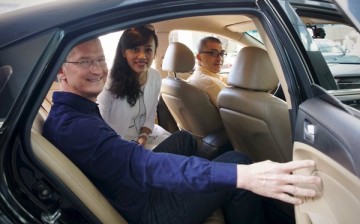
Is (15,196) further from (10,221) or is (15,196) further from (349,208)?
(349,208)

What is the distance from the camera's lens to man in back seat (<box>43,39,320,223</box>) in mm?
1069

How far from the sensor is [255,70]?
1.85m

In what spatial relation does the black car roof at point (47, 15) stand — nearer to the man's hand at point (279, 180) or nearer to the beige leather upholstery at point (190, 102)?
the man's hand at point (279, 180)

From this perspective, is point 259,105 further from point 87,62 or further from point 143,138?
point 87,62

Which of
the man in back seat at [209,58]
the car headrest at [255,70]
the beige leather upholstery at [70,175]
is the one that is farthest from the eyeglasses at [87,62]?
the man in back seat at [209,58]

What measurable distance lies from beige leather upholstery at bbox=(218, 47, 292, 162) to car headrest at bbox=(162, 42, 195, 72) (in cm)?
80

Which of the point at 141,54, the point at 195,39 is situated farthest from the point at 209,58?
the point at 141,54

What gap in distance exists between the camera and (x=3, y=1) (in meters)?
1.33

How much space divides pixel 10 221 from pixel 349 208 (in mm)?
953

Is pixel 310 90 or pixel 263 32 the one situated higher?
pixel 263 32

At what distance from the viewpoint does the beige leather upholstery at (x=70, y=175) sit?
3.47 feet

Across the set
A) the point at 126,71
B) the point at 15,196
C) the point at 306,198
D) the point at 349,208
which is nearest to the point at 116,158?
the point at 15,196

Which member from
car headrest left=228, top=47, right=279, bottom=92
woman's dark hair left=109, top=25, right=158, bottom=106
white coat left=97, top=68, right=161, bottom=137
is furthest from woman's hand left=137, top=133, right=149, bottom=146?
car headrest left=228, top=47, right=279, bottom=92

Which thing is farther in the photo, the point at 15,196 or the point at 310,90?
the point at 310,90
